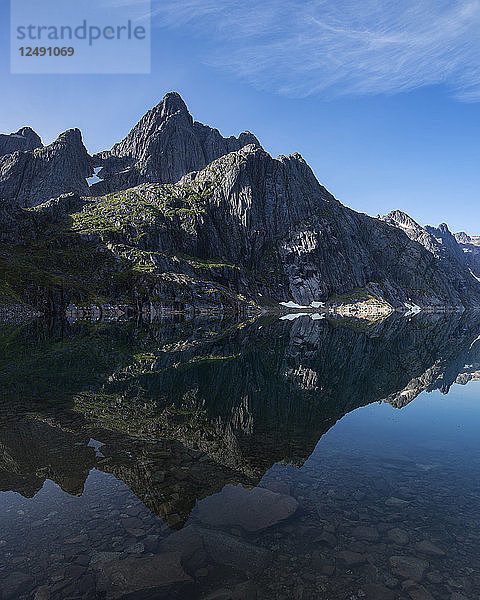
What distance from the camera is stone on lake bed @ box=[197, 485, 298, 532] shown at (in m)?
14.5

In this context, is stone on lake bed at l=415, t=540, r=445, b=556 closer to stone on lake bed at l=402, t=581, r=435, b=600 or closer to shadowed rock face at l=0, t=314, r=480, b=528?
stone on lake bed at l=402, t=581, r=435, b=600

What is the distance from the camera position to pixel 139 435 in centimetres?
2311

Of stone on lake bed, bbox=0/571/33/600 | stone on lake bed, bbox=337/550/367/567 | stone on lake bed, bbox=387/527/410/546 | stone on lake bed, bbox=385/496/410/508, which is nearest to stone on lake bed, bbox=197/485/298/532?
stone on lake bed, bbox=337/550/367/567

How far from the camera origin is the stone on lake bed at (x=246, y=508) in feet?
47.6

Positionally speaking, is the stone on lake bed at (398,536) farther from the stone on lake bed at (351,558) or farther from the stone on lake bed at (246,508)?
the stone on lake bed at (246,508)

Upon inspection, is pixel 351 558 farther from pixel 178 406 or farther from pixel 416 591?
pixel 178 406

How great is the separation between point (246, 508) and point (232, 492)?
1.51 m

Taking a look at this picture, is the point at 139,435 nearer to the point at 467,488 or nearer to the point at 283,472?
the point at 283,472

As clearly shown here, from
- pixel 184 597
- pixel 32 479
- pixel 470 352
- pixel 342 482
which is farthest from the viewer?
pixel 470 352

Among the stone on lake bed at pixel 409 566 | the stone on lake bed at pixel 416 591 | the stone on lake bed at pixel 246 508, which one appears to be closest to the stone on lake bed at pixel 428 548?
the stone on lake bed at pixel 409 566

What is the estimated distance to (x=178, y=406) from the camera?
101 ft

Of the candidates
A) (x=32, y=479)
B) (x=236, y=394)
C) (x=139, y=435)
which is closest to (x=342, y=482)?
(x=139, y=435)

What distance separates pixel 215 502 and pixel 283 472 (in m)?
4.95

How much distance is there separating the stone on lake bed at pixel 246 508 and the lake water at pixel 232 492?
83mm
